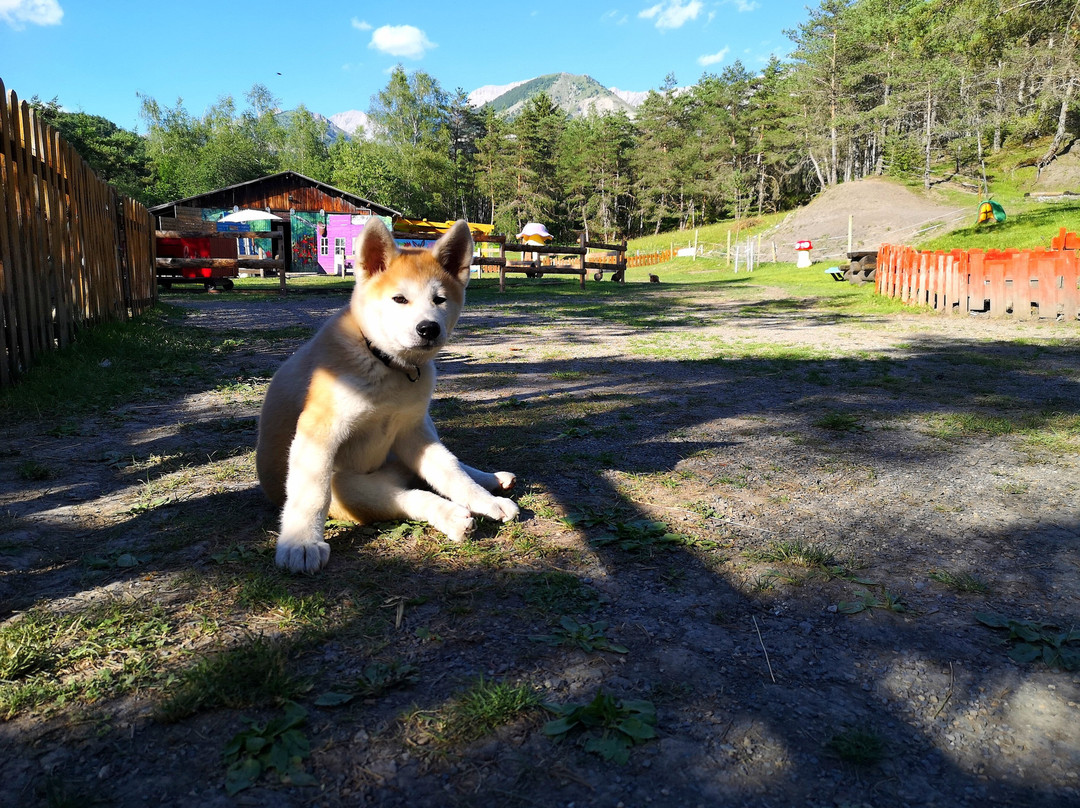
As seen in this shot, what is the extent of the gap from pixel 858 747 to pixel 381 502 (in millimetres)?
2252

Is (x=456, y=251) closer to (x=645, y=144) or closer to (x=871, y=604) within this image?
(x=871, y=604)

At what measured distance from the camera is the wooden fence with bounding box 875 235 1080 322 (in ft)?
37.8

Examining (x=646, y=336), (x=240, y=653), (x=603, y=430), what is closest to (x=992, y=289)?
(x=646, y=336)

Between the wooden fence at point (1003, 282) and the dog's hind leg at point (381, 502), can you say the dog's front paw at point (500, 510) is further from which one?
the wooden fence at point (1003, 282)

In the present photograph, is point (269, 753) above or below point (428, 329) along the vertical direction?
below

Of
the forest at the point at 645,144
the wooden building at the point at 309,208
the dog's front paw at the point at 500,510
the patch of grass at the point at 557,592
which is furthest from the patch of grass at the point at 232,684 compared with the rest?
the forest at the point at 645,144

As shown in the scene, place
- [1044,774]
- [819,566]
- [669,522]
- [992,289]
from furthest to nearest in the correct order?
[992,289]
[669,522]
[819,566]
[1044,774]

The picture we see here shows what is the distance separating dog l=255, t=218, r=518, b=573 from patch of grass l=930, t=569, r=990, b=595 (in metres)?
1.91

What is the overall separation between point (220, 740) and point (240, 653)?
37 cm

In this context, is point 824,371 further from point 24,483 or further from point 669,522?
point 24,483

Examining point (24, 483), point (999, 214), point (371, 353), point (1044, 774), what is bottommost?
point (1044, 774)

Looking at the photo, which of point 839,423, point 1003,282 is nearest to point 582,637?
point 839,423

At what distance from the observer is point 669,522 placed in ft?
11.0

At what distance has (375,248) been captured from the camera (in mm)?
3178
